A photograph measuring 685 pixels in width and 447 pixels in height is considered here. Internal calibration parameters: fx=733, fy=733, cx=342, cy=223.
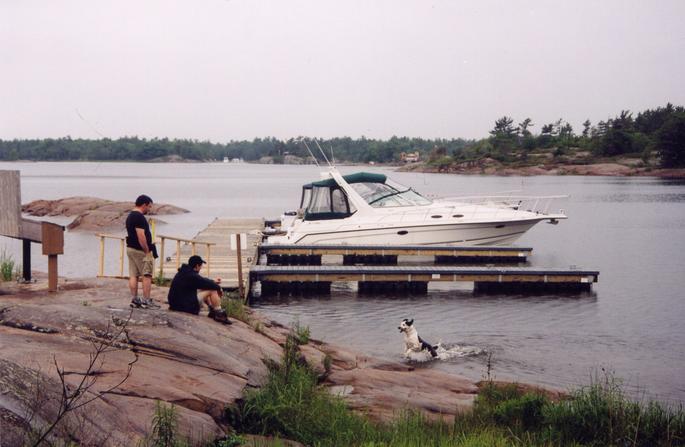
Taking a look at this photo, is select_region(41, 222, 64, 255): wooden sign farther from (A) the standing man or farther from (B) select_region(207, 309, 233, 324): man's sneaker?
(B) select_region(207, 309, 233, 324): man's sneaker

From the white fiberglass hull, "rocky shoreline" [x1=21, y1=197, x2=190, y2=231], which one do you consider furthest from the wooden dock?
"rocky shoreline" [x1=21, y1=197, x2=190, y2=231]

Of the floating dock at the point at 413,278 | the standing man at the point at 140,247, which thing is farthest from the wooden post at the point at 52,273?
the floating dock at the point at 413,278

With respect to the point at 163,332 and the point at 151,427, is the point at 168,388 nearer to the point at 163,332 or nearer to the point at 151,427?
the point at 151,427

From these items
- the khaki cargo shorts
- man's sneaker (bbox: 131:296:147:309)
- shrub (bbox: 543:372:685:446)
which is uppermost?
the khaki cargo shorts

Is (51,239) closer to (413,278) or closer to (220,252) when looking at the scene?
(413,278)

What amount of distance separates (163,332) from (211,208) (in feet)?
159

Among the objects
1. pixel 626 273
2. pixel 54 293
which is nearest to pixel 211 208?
pixel 626 273

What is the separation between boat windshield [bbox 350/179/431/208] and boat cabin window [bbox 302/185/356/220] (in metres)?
0.61

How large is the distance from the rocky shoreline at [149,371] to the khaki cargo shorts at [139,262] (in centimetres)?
56

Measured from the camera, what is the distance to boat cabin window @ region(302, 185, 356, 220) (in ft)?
83.3

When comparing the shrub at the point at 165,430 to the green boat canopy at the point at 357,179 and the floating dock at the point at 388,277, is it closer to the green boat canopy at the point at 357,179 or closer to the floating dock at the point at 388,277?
the floating dock at the point at 388,277

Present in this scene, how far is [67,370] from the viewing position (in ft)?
22.6

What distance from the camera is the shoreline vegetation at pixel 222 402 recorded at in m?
6.15

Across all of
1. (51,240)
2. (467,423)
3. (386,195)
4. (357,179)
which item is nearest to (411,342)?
(467,423)
